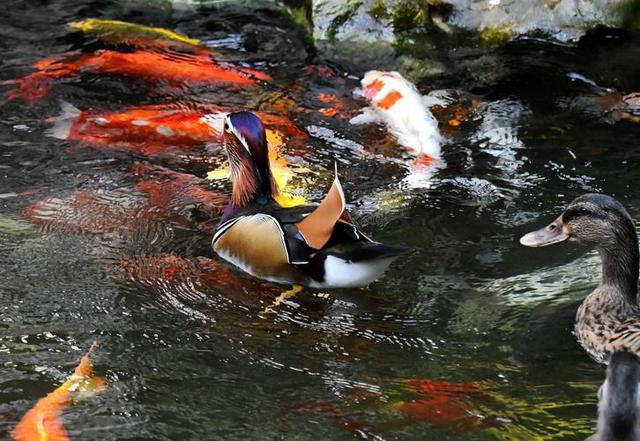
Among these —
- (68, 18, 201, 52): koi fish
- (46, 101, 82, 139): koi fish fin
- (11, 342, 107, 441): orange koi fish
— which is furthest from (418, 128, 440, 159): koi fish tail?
(11, 342, 107, 441): orange koi fish

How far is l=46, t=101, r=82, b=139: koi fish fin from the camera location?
23.8 feet

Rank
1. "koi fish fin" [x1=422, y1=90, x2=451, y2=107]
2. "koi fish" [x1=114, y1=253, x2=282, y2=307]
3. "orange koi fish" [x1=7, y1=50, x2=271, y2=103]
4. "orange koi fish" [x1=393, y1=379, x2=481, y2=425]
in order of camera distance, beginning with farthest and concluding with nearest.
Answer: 1. "orange koi fish" [x1=7, y1=50, x2=271, y2=103]
2. "koi fish fin" [x1=422, y1=90, x2=451, y2=107]
3. "koi fish" [x1=114, y1=253, x2=282, y2=307]
4. "orange koi fish" [x1=393, y1=379, x2=481, y2=425]

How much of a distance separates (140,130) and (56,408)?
3514 millimetres

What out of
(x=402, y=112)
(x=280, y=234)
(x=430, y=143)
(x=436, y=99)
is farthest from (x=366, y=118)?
(x=280, y=234)

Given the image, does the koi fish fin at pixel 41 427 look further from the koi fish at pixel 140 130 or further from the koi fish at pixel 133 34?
the koi fish at pixel 133 34

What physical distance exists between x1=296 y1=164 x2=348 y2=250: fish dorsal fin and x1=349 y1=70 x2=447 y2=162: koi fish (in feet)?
6.84

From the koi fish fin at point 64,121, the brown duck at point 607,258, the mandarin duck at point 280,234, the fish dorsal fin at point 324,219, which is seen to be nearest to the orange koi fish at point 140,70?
the koi fish fin at point 64,121

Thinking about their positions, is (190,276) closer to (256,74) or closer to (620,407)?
(620,407)

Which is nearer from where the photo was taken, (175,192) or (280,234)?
(280,234)

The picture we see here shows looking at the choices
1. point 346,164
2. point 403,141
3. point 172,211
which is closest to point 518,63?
point 403,141

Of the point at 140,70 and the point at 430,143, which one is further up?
the point at 140,70

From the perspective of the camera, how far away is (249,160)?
598cm

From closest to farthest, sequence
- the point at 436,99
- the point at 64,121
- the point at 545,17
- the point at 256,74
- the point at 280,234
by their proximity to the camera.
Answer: the point at 280,234
the point at 64,121
the point at 436,99
the point at 256,74
the point at 545,17

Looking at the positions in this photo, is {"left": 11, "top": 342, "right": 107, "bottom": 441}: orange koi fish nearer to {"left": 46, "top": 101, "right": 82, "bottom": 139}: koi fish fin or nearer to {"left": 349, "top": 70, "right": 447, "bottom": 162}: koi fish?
{"left": 46, "top": 101, "right": 82, "bottom": 139}: koi fish fin
